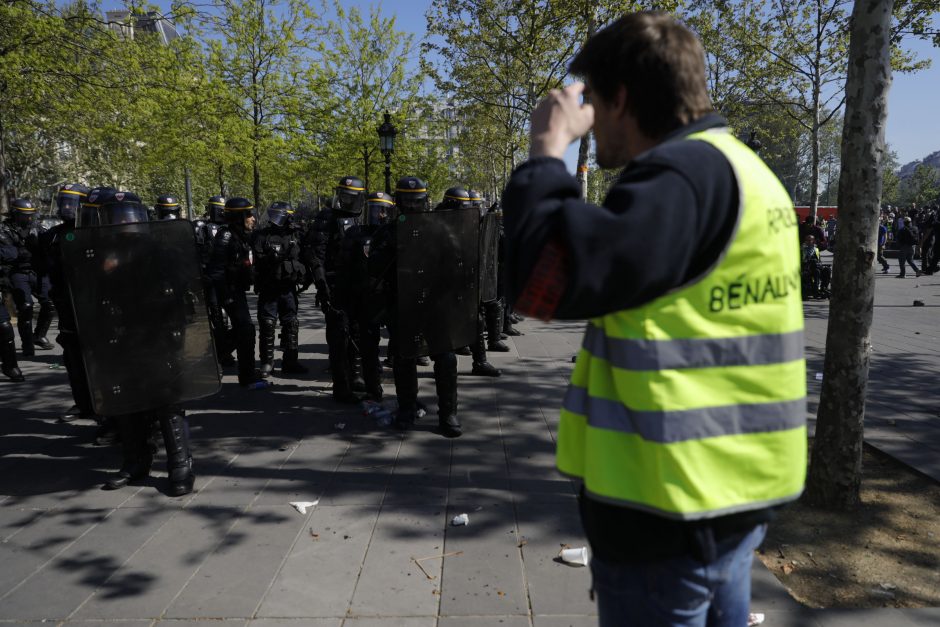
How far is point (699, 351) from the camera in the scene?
117 centimetres

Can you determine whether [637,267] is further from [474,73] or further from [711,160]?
[474,73]

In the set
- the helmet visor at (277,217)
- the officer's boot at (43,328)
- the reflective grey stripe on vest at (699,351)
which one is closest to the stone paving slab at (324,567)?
the reflective grey stripe on vest at (699,351)

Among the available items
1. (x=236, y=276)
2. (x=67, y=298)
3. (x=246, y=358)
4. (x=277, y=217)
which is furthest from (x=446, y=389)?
(x=277, y=217)

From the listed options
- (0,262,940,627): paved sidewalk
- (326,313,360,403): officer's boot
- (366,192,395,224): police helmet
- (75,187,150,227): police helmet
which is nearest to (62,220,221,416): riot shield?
(75,187,150,227): police helmet

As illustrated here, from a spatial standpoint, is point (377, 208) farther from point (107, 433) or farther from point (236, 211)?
point (107, 433)

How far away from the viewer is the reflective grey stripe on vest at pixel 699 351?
116 centimetres

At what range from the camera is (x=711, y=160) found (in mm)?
A: 1136

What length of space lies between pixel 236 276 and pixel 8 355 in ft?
8.74

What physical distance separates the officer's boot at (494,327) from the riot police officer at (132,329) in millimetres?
4819

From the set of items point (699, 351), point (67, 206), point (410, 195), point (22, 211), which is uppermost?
point (22, 211)

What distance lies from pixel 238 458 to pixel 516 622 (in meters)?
2.86

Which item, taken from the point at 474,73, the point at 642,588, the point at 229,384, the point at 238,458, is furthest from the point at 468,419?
the point at 474,73

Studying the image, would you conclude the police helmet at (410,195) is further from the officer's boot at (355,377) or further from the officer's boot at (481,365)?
the officer's boot at (481,365)

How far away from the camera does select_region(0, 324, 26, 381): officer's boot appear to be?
728 centimetres
